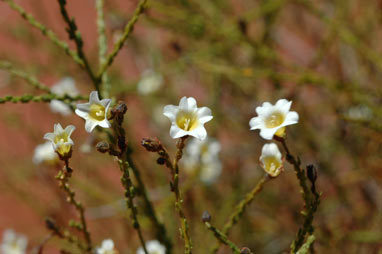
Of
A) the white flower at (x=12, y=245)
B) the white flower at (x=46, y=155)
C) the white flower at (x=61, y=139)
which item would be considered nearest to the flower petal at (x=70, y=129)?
the white flower at (x=61, y=139)

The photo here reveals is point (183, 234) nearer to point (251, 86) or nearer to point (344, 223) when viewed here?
point (344, 223)

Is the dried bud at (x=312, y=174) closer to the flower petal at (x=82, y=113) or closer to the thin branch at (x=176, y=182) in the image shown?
the thin branch at (x=176, y=182)

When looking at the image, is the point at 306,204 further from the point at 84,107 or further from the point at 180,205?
the point at 84,107

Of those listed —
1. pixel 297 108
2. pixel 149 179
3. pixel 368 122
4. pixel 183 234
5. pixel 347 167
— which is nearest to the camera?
pixel 183 234

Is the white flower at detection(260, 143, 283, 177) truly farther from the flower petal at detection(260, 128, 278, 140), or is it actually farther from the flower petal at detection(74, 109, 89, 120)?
the flower petal at detection(74, 109, 89, 120)

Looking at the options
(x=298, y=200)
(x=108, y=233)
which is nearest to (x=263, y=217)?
(x=298, y=200)

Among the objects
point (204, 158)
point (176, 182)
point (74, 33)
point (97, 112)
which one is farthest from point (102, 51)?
Answer: point (204, 158)

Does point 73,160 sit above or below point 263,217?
above
